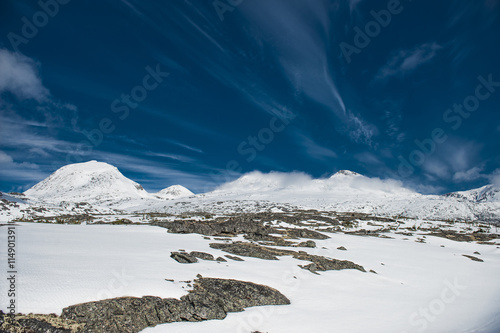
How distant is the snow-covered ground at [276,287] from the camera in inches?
295

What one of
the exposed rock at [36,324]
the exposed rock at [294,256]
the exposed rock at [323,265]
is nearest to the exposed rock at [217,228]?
the exposed rock at [294,256]

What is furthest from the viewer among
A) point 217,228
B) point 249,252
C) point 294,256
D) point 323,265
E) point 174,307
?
point 217,228

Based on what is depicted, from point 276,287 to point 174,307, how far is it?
4.99m

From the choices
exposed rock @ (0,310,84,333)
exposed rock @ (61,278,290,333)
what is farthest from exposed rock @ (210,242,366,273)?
exposed rock @ (0,310,84,333)

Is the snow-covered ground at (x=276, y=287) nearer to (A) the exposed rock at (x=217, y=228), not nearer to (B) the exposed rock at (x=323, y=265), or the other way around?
(B) the exposed rock at (x=323, y=265)

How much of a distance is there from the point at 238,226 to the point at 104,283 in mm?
20076

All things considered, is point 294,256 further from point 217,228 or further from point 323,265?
point 217,228

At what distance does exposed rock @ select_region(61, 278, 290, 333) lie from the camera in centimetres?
646

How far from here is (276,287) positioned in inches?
→ 434

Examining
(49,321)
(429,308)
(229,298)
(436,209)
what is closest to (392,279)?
(429,308)

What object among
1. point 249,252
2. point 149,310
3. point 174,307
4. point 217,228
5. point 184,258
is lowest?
point 249,252

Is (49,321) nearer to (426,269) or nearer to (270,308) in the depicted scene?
(270,308)

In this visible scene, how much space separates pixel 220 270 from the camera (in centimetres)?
1183

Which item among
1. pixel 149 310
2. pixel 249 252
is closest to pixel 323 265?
pixel 249 252
